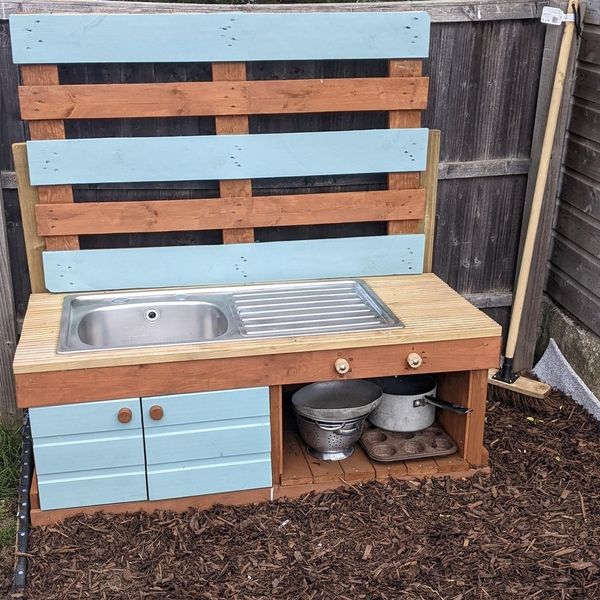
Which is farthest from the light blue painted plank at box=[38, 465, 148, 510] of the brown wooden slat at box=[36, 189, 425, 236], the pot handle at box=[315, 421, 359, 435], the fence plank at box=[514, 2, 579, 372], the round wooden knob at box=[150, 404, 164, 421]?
the fence plank at box=[514, 2, 579, 372]

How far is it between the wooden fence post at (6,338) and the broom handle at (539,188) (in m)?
2.44

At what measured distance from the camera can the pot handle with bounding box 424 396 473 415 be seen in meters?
3.26

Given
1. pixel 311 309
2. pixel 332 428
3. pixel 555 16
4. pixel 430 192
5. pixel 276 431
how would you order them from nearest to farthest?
pixel 276 431 < pixel 332 428 < pixel 311 309 < pixel 555 16 < pixel 430 192

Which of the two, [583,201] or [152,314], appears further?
[583,201]

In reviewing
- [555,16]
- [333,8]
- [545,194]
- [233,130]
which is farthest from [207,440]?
[555,16]

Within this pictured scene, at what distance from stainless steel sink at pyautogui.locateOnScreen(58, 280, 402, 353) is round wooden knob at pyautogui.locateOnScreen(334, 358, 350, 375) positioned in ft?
0.65

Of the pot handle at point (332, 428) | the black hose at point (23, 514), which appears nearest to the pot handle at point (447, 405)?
the pot handle at point (332, 428)

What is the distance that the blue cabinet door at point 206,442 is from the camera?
2963 mm

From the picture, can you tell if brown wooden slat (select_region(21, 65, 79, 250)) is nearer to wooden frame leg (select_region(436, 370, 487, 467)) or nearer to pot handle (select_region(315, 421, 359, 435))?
pot handle (select_region(315, 421, 359, 435))

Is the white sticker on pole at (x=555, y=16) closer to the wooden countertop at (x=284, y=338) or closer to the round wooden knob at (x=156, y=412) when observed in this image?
the wooden countertop at (x=284, y=338)

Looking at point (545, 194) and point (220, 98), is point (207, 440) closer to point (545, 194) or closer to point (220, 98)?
point (220, 98)

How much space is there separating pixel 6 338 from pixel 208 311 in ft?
3.24

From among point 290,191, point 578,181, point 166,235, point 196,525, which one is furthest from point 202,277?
point 578,181

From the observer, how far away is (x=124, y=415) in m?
2.89
